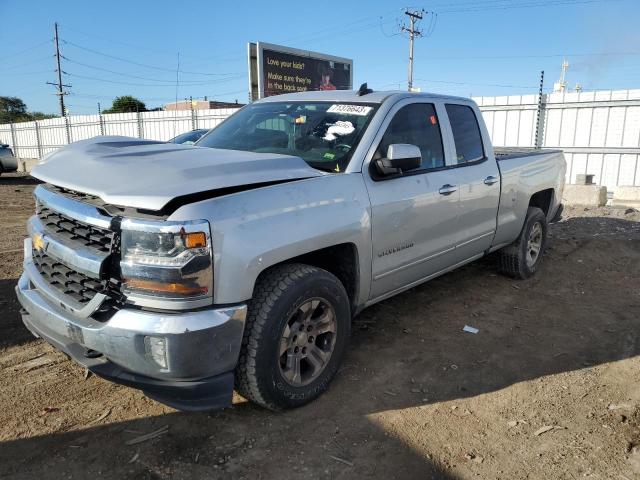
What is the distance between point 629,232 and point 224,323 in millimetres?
7961

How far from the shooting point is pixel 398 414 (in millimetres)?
3031

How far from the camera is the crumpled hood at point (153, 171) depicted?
2420 millimetres

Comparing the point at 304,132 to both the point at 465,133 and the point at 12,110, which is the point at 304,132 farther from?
the point at 12,110

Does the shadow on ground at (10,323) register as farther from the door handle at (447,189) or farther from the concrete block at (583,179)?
the concrete block at (583,179)

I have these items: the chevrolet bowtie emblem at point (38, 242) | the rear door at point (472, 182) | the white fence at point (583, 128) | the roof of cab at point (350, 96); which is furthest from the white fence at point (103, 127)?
the chevrolet bowtie emblem at point (38, 242)

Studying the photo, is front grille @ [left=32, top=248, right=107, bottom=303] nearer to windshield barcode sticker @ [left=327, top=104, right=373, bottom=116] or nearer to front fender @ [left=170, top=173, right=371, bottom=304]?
front fender @ [left=170, top=173, right=371, bottom=304]

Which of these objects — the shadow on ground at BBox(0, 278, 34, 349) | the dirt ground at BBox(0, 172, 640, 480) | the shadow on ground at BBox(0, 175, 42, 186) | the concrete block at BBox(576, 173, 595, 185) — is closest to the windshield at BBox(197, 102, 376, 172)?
the dirt ground at BBox(0, 172, 640, 480)

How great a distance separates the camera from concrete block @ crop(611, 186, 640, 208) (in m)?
10.6

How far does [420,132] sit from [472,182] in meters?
0.74

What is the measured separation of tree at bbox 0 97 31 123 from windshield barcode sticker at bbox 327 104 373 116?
68.6 meters

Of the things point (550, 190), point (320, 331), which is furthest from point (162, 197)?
point (550, 190)

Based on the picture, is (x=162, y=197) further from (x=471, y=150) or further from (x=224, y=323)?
(x=471, y=150)

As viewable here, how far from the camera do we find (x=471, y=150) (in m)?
4.58

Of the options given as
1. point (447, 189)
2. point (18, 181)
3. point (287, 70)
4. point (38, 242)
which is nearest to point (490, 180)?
point (447, 189)
